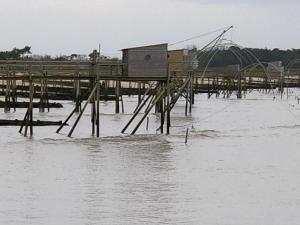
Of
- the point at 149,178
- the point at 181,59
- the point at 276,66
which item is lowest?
the point at 149,178

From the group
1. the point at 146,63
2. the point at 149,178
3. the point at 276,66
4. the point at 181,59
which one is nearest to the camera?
the point at 149,178

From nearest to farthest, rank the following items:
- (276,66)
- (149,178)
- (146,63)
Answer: (149,178), (146,63), (276,66)

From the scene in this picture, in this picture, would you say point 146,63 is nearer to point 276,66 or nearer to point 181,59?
point 181,59

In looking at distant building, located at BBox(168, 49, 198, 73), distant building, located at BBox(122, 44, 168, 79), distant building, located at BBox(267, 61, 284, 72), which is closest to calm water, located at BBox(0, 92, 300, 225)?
distant building, located at BBox(122, 44, 168, 79)

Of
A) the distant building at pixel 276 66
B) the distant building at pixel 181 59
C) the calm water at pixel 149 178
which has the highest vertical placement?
the distant building at pixel 181 59

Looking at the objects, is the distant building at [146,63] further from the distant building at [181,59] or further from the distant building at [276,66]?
the distant building at [276,66]

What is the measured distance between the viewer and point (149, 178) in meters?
18.4

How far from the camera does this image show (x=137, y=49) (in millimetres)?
29594

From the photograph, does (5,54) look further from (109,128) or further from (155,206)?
(155,206)

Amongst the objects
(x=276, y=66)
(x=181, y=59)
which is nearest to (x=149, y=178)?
(x=181, y=59)

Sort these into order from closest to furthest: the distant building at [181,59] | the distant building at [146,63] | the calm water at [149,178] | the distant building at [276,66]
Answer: the calm water at [149,178]
the distant building at [146,63]
the distant building at [181,59]
the distant building at [276,66]

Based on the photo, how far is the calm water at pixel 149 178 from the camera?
542 inches

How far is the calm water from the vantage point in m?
13.8

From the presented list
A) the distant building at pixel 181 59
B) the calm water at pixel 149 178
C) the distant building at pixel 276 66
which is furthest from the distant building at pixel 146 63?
the distant building at pixel 276 66
